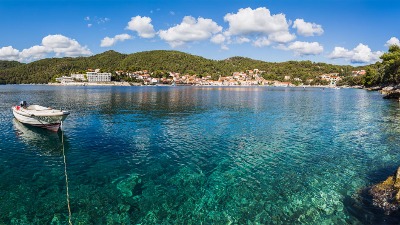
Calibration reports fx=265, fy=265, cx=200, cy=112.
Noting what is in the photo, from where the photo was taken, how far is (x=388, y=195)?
12938 mm

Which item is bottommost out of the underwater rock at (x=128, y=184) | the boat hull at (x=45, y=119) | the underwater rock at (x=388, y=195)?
the underwater rock at (x=128, y=184)

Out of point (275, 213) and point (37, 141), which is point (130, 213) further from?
point (37, 141)

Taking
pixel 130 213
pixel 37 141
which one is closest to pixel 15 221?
pixel 130 213

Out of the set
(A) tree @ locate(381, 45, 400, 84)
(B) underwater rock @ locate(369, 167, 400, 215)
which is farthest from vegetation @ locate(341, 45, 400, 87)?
(B) underwater rock @ locate(369, 167, 400, 215)

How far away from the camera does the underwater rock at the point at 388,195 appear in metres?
12.1

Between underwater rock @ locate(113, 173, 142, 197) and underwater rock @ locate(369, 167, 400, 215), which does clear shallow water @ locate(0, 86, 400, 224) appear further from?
underwater rock @ locate(369, 167, 400, 215)

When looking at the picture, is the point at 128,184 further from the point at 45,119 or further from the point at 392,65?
the point at 392,65

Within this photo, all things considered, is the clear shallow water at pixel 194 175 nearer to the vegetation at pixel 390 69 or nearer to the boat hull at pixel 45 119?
the boat hull at pixel 45 119

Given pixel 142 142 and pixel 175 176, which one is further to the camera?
pixel 142 142

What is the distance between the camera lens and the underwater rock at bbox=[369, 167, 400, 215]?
39.6ft

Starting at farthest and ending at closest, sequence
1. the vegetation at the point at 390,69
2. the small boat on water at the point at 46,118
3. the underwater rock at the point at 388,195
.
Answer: the vegetation at the point at 390,69 < the small boat on water at the point at 46,118 < the underwater rock at the point at 388,195

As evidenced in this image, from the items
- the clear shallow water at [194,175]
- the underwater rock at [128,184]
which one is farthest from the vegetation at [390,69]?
the underwater rock at [128,184]

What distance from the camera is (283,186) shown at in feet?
49.9

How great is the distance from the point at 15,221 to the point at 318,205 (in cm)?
1396
